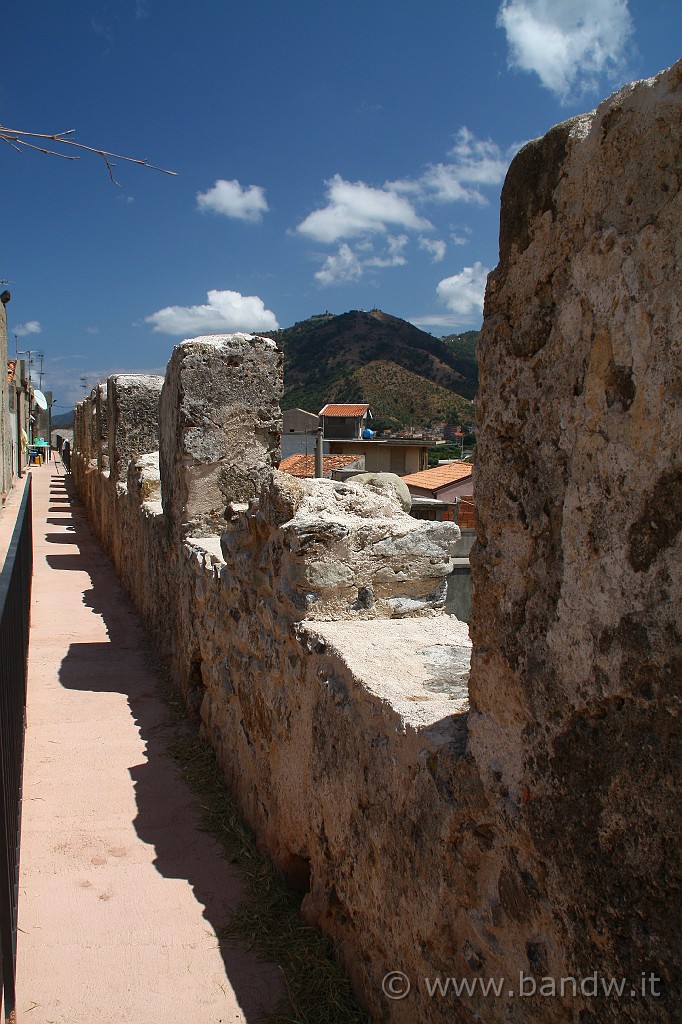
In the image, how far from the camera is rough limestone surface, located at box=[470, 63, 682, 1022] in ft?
3.65

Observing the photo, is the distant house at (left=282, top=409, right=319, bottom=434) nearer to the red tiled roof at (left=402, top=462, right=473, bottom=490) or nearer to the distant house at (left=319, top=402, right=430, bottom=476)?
the distant house at (left=319, top=402, right=430, bottom=476)

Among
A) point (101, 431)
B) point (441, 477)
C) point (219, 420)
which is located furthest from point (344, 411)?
point (219, 420)

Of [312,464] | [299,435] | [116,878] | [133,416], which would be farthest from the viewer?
[299,435]

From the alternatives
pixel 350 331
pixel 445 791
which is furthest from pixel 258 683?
pixel 350 331

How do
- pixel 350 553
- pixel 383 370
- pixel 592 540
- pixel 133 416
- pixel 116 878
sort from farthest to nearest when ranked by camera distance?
1. pixel 383 370
2. pixel 133 416
3. pixel 116 878
4. pixel 350 553
5. pixel 592 540

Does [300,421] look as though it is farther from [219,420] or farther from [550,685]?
[550,685]

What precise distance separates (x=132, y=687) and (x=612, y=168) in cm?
432

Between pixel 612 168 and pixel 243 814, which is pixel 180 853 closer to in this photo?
pixel 243 814

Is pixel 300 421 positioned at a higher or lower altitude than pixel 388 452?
higher

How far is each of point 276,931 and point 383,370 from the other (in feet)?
220

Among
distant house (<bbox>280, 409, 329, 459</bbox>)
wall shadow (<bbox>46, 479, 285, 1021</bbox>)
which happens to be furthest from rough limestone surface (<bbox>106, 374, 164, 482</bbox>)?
distant house (<bbox>280, 409, 329, 459</bbox>)

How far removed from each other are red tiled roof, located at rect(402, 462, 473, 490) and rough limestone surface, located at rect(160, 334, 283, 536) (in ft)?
53.4

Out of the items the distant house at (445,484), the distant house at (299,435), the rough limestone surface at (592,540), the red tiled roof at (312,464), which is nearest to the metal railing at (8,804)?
the rough limestone surface at (592,540)

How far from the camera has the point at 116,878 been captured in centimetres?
276
